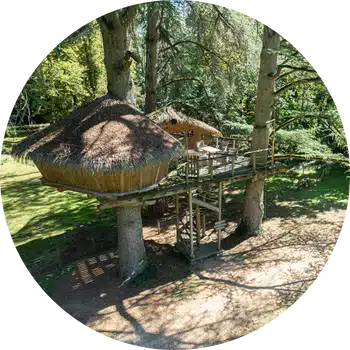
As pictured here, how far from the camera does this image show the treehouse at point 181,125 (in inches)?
458

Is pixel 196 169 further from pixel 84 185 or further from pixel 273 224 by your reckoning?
pixel 273 224

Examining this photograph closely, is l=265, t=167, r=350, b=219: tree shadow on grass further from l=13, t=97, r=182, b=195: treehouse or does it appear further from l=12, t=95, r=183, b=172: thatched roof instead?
l=12, t=95, r=183, b=172: thatched roof

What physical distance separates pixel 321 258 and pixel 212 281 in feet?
12.7

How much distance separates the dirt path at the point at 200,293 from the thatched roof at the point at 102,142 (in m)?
4.13

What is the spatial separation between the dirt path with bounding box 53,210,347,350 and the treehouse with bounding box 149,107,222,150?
4571 millimetres

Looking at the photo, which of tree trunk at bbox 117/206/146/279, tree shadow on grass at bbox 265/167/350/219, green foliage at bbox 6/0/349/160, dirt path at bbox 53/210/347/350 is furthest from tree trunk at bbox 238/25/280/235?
tree trunk at bbox 117/206/146/279

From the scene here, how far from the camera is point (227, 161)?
1142 cm

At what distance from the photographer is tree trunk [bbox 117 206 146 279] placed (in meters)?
9.31

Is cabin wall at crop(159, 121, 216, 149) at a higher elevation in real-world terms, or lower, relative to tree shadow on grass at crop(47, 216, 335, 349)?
higher

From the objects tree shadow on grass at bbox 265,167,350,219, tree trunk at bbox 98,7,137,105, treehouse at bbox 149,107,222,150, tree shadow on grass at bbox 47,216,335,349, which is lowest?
tree shadow on grass at bbox 47,216,335,349

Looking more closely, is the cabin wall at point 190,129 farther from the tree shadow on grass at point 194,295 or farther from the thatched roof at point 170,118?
the tree shadow on grass at point 194,295

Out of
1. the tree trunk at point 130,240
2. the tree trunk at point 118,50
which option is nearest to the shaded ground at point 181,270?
the tree trunk at point 130,240

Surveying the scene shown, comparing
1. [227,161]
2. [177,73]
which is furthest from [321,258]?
[177,73]

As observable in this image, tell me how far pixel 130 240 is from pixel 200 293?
273 cm
